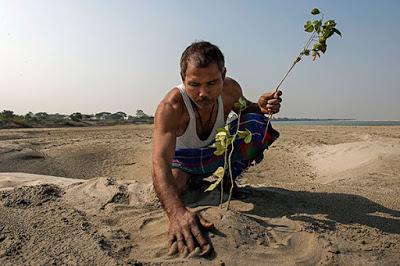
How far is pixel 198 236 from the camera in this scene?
6.39ft

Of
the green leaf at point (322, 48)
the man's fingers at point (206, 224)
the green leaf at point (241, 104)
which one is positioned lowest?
the man's fingers at point (206, 224)

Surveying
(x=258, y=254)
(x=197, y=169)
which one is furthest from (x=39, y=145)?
(x=258, y=254)

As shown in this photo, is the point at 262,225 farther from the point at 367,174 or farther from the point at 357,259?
the point at 367,174

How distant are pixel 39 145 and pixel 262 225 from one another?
7277mm

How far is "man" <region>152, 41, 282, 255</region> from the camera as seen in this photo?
2.00 meters

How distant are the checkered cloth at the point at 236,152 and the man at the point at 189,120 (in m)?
0.05

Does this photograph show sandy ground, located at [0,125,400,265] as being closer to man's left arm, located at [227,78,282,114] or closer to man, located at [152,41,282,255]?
man, located at [152,41,282,255]

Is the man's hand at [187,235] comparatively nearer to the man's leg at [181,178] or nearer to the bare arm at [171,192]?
the bare arm at [171,192]

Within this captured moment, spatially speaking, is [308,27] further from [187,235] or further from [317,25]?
[187,235]

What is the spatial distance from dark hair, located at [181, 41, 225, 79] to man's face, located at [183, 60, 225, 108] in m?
0.03

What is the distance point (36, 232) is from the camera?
2.23 m

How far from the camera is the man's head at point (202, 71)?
242 centimetres

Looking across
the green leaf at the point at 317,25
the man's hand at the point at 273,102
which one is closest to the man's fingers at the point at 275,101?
the man's hand at the point at 273,102

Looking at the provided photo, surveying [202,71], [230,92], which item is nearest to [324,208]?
[230,92]
